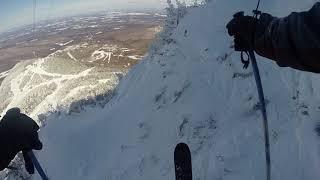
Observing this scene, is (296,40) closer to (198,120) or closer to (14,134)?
(14,134)

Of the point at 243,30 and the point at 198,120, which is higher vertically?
the point at 243,30

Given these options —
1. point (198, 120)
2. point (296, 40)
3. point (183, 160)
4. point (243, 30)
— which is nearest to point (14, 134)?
point (183, 160)

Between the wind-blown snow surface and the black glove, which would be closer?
the black glove

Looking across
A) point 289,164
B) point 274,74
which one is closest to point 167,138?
point 274,74

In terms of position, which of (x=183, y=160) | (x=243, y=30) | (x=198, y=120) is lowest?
(x=198, y=120)

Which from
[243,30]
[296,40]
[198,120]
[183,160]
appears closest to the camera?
[296,40]

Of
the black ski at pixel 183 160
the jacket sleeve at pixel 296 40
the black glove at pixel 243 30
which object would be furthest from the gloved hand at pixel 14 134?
the jacket sleeve at pixel 296 40

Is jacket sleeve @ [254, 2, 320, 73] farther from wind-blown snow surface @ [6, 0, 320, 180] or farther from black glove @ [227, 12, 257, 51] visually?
wind-blown snow surface @ [6, 0, 320, 180]

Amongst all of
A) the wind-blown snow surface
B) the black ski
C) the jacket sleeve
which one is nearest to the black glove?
the jacket sleeve
